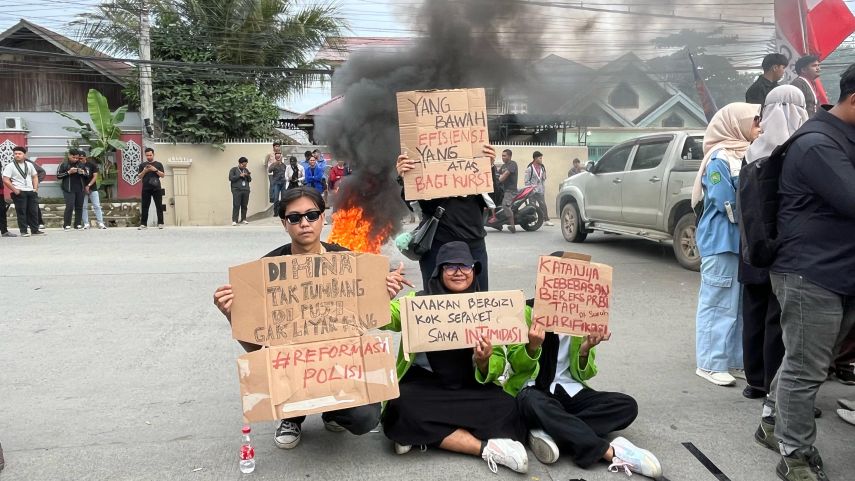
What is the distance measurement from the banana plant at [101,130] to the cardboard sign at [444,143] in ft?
50.8

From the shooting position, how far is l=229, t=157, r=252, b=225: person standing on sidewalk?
1423 cm

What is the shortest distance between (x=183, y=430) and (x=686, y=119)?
27.8m

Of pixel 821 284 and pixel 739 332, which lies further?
pixel 739 332

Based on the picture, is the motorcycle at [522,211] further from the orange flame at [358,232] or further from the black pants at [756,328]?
the black pants at [756,328]

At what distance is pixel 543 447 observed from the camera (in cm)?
291

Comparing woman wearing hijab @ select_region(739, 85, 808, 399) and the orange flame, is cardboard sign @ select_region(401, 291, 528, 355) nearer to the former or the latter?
woman wearing hijab @ select_region(739, 85, 808, 399)

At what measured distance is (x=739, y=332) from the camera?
13.2 ft

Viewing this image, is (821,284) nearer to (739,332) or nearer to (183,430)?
(739,332)

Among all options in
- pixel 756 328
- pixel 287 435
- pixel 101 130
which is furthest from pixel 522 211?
pixel 101 130

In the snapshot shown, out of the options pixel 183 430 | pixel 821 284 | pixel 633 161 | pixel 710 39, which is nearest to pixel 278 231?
pixel 633 161

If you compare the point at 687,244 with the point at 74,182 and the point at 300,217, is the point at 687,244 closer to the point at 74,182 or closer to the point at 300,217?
the point at 300,217

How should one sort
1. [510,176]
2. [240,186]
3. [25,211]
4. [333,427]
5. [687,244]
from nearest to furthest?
[333,427] → [687,244] → [25,211] → [510,176] → [240,186]

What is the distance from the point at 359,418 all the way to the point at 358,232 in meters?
4.45

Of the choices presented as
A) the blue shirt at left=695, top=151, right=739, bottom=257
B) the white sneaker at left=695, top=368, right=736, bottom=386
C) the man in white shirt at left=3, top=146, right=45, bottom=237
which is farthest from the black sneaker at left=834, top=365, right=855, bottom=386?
the man in white shirt at left=3, top=146, right=45, bottom=237
